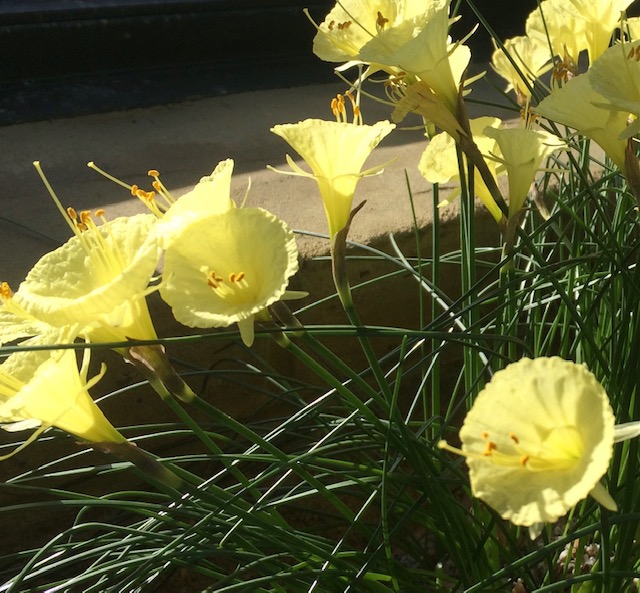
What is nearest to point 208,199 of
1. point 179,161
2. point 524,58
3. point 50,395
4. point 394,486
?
point 50,395

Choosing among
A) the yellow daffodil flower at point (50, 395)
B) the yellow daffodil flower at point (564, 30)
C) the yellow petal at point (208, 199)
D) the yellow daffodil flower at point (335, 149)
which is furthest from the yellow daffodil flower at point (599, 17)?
the yellow daffodil flower at point (50, 395)

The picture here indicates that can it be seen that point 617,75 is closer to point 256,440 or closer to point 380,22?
point 380,22

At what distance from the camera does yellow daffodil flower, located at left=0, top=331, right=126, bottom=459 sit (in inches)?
18.8

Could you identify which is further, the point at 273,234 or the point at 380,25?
the point at 380,25

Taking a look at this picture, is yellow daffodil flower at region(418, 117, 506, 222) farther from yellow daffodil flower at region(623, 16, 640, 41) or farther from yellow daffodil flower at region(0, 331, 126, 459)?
yellow daffodil flower at region(0, 331, 126, 459)

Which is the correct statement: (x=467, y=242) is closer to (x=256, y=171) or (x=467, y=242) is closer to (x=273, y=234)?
(x=273, y=234)

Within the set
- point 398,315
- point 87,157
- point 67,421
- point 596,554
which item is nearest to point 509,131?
point 67,421

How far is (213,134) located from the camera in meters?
1.52

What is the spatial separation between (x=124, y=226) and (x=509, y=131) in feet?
0.91

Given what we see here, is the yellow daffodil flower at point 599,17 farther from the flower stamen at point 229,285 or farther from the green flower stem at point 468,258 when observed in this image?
the flower stamen at point 229,285

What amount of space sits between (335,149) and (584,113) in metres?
0.17

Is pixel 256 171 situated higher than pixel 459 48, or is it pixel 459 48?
pixel 459 48

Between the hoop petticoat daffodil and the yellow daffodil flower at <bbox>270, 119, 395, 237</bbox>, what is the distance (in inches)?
7.9

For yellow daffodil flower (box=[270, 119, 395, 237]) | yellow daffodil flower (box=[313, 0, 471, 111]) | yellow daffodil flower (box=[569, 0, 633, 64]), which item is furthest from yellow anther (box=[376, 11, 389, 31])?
yellow daffodil flower (box=[569, 0, 633, 64])
